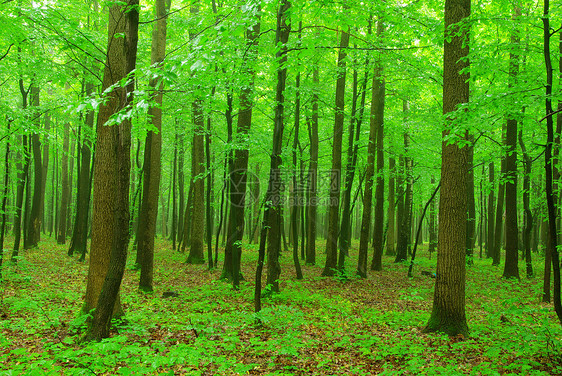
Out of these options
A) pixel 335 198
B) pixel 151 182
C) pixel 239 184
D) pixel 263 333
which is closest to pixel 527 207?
pixel 335 198

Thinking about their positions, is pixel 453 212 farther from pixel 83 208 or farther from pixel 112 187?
pixel 83 208

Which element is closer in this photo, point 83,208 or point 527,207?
point 527,207

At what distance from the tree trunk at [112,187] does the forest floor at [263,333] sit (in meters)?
0.55

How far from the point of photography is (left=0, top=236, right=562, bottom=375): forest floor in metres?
4.59

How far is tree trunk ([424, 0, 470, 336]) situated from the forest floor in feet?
1.49

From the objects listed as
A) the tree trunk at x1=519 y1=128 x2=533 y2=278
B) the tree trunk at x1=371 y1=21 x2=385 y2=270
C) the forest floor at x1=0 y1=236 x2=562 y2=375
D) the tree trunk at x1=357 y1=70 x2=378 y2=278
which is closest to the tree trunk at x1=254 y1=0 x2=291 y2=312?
the forest floor at x1=0 y1=236 x2=562 y2=375

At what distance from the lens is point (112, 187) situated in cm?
591

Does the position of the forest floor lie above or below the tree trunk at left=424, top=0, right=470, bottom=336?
below

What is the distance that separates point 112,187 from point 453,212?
21.5 ft

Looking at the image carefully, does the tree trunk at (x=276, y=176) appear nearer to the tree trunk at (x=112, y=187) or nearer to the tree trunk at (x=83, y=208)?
the tree trunk at (x=112, y=187)

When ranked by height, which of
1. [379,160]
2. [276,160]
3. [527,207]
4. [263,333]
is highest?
[379,160]

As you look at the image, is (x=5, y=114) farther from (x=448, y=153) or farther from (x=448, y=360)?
(x=448, y=360)

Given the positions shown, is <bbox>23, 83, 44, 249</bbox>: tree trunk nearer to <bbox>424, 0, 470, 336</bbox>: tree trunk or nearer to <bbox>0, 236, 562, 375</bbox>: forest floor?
<bbox>0, 236, 562, 375</bbox>: forest floor

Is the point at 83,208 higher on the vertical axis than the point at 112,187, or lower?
lower
